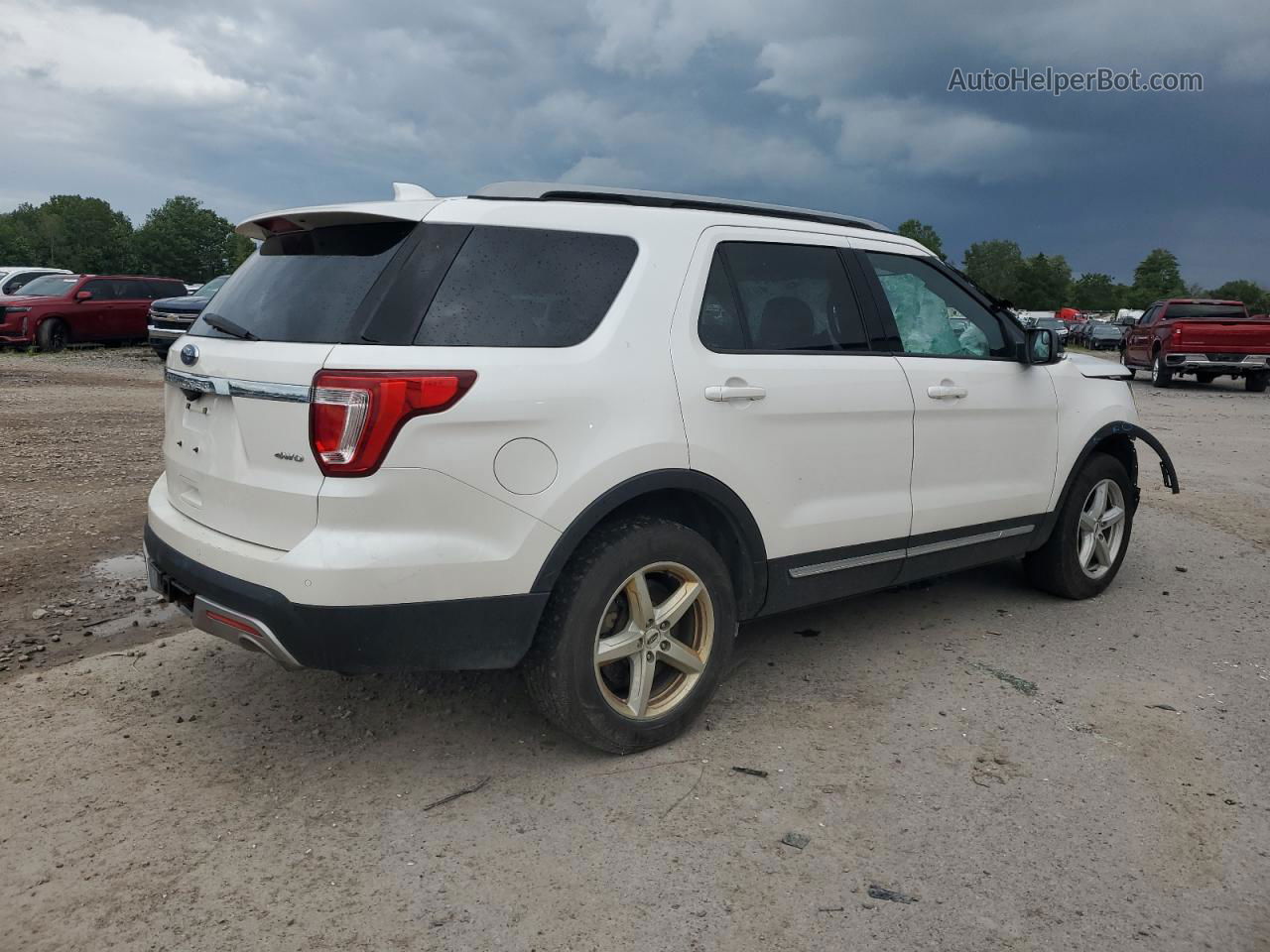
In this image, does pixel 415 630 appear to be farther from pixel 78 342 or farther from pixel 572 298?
pixel 78 342

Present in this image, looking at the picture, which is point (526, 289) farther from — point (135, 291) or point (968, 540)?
point (135, 291)

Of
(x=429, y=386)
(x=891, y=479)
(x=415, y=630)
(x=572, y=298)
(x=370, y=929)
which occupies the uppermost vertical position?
(x=572, y=298)

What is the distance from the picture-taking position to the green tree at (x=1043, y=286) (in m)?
140

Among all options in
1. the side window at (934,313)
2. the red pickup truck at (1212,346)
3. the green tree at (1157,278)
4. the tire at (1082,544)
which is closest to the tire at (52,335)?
the side window at (934,313)

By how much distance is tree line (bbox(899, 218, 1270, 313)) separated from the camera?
128 m

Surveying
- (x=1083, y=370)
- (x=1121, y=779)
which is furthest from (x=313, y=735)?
(x=1083, y=370)

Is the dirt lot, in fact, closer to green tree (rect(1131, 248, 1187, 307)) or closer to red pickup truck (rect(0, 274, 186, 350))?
red pickup truck (rect(0, 274, 186, 350))

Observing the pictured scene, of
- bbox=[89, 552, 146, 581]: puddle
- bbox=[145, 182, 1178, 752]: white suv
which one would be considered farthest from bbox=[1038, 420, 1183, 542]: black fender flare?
bbox=[89, 552, 146, 581]: puddle

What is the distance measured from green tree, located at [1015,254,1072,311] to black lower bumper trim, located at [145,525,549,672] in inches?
5797

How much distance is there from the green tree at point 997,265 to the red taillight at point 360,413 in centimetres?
14312

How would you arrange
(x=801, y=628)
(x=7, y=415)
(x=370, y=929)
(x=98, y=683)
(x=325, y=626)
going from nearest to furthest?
(x=370, y=929) < (x=325, y=626) < (x=98, y=683) < (x=801, y=628) < (x=7, y=415)

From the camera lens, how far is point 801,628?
498 centimetres

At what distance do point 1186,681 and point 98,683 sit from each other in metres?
4.53

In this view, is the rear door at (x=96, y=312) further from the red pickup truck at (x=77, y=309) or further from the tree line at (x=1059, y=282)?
the tree line at (x=1059, y=282)
